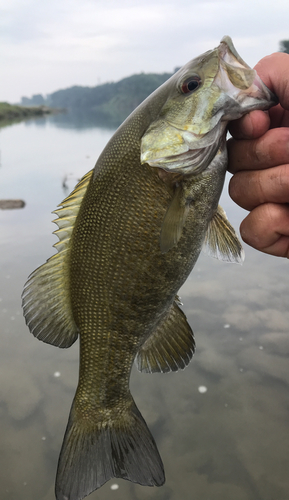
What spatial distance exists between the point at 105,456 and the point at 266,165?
178cm

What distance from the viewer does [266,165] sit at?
6.53 feet

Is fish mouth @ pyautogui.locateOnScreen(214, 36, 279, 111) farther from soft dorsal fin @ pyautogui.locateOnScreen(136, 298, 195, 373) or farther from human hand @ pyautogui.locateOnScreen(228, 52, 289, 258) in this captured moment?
soft dorsal fin @ pyautogui.locateOnScreen(136, 298, 195, 373)

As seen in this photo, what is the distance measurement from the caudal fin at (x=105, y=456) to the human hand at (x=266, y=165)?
1.29 metres

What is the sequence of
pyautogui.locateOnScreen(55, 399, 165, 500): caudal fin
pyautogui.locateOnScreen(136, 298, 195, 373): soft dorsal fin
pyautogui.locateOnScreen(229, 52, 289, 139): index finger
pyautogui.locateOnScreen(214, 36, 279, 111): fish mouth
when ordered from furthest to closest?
pyautogui.locateOnScreen(136, 298, 195, 373): soft dorsal fin
pyautogui.locateOnScreen(55, 399, 165, 500): caudal fin
pyautogui.locateOnScreen(229, 52, 289, 139): index finger
pyautogui.locateOnScreen(214, 36, 279, 111): fish mouth

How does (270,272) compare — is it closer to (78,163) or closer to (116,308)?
(116,308)

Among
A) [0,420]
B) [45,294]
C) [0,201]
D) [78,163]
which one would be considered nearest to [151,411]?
[0,420]

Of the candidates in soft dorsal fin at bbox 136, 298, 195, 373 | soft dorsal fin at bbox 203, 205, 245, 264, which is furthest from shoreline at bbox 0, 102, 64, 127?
soft dorsal fin at bbox 203, 205, 245, 264

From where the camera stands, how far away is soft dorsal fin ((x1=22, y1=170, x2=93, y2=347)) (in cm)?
208

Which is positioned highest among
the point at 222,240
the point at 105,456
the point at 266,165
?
the point at 266,165

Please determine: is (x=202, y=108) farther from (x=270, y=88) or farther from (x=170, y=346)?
(x=170, y=346)

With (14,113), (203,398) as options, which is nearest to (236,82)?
(203,398)

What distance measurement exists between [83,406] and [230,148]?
1628 mm

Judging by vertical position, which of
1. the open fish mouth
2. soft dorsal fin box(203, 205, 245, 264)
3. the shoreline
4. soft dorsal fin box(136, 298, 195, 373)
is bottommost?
the shoreline

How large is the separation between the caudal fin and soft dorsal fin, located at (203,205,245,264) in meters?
1.06
